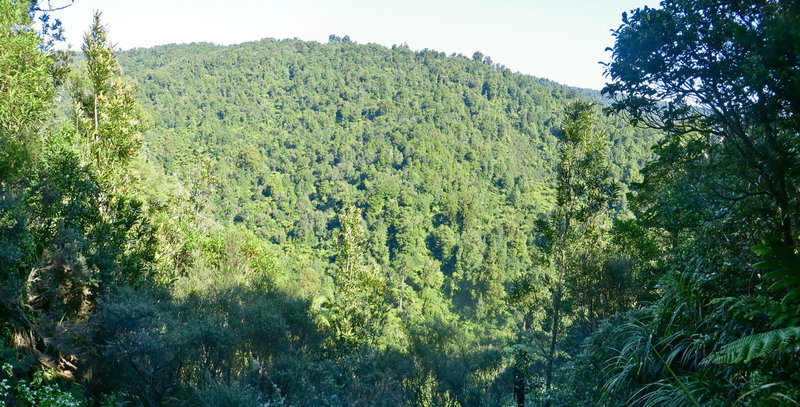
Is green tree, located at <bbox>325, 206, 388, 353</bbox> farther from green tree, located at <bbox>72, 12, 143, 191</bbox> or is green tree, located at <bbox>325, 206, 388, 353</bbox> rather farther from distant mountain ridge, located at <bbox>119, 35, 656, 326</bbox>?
distant mountain ridge, located at <bbox>119, 35, 656, 326</bbox>

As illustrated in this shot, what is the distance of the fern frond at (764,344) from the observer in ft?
10.6

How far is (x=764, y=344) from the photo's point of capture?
3297mm

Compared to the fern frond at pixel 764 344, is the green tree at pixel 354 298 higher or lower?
lower

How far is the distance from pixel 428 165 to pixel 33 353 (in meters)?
77.0

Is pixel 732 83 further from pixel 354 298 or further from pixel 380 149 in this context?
pixel 380 149

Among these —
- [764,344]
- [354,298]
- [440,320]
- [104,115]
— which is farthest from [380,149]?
[764,344]

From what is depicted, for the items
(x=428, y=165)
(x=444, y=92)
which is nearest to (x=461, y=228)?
(x=428, y=165)

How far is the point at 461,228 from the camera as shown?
229ft

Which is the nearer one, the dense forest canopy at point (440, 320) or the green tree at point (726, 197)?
the green tree at point (726, 197)

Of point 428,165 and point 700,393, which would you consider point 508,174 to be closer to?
point 428,165

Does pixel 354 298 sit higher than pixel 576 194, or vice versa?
pixel 576 194

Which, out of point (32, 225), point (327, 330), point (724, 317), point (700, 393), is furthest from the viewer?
point (327, 330)

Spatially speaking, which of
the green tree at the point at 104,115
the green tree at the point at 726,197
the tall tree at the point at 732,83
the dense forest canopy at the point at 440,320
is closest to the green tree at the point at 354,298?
the dense forest canopy at the point at 440,320

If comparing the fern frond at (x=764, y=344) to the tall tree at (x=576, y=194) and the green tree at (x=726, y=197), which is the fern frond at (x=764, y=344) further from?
the tall tree at (x=576, y=194)
